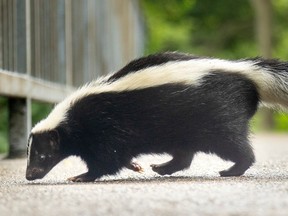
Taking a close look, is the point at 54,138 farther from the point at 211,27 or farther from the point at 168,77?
the point at 211,27

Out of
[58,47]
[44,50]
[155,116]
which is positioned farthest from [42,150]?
[58,47]

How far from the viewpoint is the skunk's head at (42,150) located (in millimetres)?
6723


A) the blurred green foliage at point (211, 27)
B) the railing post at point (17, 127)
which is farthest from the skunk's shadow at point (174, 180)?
the blurred green foliage at point (211, 27)

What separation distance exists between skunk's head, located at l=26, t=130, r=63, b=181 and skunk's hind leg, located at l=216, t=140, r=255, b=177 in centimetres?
116

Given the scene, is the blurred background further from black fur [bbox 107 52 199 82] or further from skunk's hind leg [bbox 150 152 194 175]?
black fur [bbox 107 52 199 82]

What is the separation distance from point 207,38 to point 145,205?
100 ft

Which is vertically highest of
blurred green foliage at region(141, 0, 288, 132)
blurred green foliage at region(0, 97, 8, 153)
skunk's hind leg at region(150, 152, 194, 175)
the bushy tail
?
the bushy tail

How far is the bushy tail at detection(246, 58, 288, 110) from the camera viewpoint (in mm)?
6812

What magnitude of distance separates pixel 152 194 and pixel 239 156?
169 centimetres

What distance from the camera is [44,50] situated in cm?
1072

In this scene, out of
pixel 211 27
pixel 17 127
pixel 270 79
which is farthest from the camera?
pixel 211 27

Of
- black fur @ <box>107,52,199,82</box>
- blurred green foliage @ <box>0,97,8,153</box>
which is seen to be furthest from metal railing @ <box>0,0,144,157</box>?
black fur @ <box>107,52,199,82</box>

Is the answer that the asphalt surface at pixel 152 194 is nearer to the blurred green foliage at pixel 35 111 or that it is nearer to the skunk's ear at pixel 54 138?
the skunk's ear at pixel 54 138

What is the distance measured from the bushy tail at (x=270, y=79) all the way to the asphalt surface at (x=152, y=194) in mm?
554
